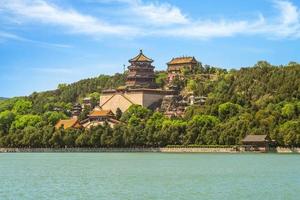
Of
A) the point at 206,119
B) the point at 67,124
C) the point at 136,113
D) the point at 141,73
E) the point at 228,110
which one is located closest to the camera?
the point at 206,119

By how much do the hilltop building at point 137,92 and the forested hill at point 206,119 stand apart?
5.95 m

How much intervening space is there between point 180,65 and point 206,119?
146 feet

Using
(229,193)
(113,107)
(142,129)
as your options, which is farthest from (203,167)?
(113,107)

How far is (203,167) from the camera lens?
50.5 meters

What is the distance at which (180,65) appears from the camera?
432ft

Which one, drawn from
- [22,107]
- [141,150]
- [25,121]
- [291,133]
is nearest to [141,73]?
[25,121]

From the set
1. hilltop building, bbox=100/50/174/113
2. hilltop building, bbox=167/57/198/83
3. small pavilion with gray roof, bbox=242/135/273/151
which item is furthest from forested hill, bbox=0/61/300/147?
hilltop building, bbox=100/50/174/113

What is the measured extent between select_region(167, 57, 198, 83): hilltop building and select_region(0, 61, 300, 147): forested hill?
2.38 m

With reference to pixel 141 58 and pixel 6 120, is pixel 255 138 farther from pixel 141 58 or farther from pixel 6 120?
pixel 6 120

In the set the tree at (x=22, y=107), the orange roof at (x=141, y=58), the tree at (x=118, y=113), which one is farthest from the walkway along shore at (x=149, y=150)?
the orange roof at (x=141, y=58)

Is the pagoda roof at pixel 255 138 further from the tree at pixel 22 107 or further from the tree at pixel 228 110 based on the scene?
the tree at pixel 22 107

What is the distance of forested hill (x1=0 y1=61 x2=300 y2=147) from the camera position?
270 ft

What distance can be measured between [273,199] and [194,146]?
53.2 meters

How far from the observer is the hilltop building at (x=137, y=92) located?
10906cm
